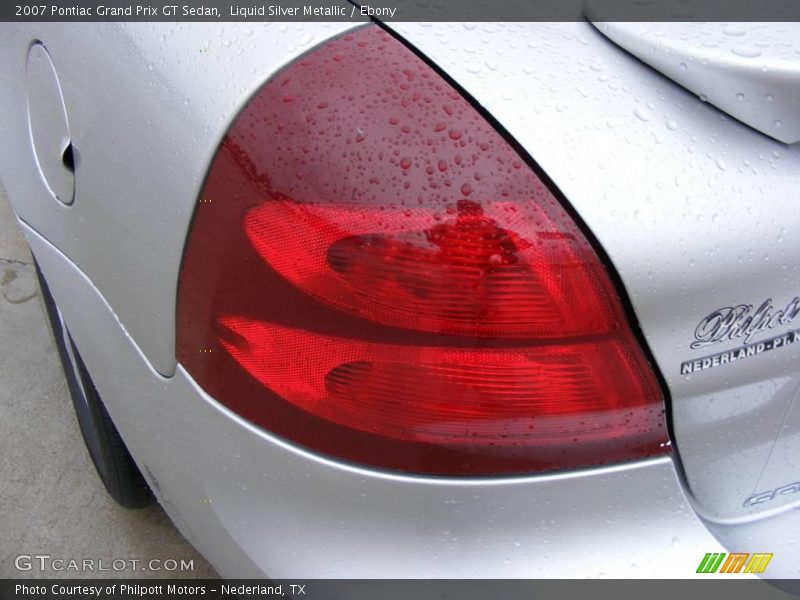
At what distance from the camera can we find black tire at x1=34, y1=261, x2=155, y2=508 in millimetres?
1958

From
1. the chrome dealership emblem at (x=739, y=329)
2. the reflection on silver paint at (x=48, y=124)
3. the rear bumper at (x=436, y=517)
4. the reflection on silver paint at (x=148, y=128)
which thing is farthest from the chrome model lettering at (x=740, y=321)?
the reflection on silver paint at (x=48, y=124)

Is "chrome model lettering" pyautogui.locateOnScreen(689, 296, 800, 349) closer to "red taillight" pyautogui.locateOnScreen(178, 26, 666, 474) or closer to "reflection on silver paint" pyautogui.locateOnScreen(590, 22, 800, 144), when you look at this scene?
"red taillight" pyautogui.locateOnScreen(178, 26, 666, 474)

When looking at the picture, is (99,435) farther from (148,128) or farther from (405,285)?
(405,285)

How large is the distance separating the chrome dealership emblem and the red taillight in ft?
0.25

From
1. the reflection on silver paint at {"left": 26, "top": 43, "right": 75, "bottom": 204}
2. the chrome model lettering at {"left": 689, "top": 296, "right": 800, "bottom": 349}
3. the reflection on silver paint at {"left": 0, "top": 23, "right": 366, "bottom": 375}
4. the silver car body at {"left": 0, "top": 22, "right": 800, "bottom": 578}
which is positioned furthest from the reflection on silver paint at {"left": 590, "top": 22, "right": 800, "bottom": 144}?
the reflection on silver paint at {"left": 26, "top": 43, "right": 75, "bottom": 204}

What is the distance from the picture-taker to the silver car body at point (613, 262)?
3.10ft

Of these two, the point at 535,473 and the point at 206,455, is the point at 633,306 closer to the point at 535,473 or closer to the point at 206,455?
the point at 535,473

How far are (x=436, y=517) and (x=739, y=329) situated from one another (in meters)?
0.47

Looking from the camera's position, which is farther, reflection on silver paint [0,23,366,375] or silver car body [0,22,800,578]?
reflection on silver paint [0,23,366,375]

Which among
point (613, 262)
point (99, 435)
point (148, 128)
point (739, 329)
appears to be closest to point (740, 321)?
point (739, 329)

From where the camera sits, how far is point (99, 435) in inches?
79.6

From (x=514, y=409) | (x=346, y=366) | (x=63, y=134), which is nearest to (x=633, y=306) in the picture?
(x=514, y=409)

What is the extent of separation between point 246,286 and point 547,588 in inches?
22.6

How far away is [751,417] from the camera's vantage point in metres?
1.08
